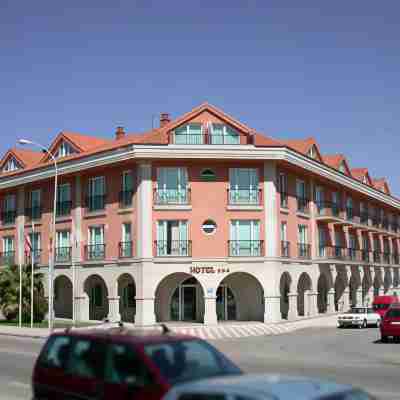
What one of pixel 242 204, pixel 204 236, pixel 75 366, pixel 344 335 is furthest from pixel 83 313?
pixel 75 366

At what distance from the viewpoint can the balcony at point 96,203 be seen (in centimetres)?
4266

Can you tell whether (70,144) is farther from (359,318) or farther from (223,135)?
(359,318)

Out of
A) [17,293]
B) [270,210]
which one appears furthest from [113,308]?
[270,210]

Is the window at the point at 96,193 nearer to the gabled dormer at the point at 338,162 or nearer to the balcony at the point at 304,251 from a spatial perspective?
the balcony at the point at 304,251

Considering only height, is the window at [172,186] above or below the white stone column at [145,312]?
above

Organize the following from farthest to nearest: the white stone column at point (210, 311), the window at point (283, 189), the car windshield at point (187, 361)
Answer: the window at point (283, 189) < the white stone column at point (210, 311) < the car windshield at point (187, 361)

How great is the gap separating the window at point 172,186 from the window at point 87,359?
103ft

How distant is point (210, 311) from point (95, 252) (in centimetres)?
880

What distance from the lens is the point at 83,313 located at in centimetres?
4316

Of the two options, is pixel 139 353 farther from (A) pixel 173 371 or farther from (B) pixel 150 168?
(B) pixel 150 168

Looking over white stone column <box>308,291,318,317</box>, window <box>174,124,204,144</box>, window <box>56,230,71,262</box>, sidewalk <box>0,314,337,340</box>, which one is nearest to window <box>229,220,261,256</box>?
sidewalk <box>0,314,337,340</box>

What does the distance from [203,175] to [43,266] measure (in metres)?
13.9

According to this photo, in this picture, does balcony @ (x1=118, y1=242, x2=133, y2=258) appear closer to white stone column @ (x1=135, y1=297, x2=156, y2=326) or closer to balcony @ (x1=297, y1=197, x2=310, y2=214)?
white stone column @ (x1=135, y1=297, x2=156, y2=326)

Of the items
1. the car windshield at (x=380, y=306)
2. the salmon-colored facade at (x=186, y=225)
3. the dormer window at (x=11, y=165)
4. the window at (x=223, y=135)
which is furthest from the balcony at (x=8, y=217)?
the car windshield at (x=380, y=306)
